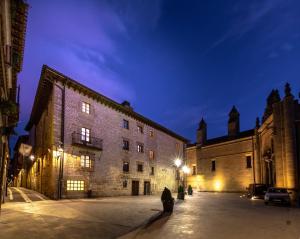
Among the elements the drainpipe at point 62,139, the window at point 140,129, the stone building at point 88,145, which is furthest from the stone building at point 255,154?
the drainpipe at point 62,139

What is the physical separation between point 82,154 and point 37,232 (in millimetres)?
18777

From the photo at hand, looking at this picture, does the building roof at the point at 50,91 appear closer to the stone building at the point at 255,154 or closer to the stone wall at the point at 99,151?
the stone wall at the point at 99,151

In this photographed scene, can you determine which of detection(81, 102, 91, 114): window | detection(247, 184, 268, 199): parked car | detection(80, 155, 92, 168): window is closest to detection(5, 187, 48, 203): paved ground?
detection(80, 155, 92, 168): window

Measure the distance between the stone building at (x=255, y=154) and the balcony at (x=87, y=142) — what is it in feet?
63.0

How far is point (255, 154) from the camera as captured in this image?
155ft

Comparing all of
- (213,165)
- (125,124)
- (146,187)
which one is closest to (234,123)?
(213,165)

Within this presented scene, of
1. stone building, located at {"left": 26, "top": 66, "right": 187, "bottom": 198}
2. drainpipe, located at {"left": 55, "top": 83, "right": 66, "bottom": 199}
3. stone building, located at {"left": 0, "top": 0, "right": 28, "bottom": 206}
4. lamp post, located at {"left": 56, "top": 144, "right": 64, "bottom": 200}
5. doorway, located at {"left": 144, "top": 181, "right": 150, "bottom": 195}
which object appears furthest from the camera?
doorway, located at {"left": 144, "top": 181, "right": 150, "bottom": 195}

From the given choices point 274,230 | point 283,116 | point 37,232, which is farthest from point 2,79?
point 283,116

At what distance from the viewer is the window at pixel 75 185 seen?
87.2ft

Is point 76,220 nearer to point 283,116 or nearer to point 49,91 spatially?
point 49,91

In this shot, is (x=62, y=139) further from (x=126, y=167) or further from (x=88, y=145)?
(x=126, y=167)

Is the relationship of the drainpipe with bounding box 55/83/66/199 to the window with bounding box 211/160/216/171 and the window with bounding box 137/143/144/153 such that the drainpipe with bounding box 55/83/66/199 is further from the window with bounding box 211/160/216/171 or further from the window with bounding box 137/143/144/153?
the window with bounding box 211/160/216/171

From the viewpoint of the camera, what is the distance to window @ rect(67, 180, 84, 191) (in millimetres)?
26566

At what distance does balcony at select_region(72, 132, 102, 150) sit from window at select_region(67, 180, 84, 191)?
3337mm
